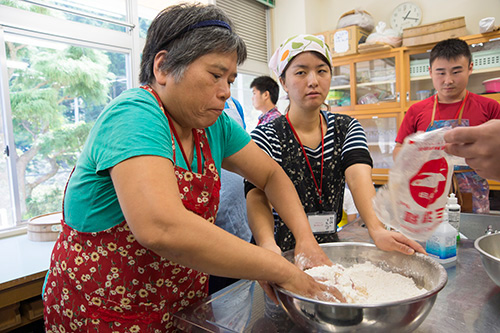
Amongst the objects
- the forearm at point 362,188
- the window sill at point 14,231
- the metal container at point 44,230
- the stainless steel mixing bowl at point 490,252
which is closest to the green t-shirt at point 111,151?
the forearm at point 362,188

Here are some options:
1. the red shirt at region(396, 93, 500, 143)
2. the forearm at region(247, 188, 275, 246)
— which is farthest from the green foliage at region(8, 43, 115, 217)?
the red shirt at region(396, 93, 500, 143)

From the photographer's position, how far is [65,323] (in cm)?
97

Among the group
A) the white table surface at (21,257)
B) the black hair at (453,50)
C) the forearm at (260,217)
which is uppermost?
the black hair at (453,50)

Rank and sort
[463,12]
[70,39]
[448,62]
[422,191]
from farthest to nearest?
[463,12] → [70,39] → [448,62] → [422,191]

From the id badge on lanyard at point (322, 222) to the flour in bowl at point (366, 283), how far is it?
1.11 ft

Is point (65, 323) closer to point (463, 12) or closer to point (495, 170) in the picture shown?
point (495, 170)

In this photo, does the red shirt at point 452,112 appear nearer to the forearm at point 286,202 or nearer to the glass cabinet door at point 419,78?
the glass cabinet door at point 419,78

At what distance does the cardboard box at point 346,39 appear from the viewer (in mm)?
4027

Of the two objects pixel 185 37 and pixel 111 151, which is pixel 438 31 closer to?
pixel 185 37

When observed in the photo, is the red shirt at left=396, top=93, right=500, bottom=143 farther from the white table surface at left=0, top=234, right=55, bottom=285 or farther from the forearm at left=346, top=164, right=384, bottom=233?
the white table surface at left=0, top=234, right=55, bottom=285

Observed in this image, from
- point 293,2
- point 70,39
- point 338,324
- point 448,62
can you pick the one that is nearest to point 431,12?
point 293,2

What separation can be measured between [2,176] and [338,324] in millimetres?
2494

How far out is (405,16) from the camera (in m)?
4.13

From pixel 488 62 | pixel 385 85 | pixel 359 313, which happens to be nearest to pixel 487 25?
pixel 488 62
